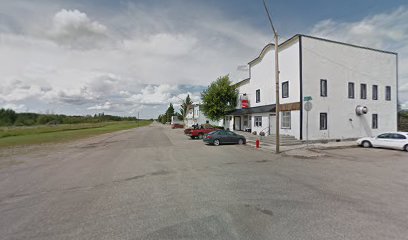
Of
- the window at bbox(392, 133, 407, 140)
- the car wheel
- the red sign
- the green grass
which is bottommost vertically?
the green grass

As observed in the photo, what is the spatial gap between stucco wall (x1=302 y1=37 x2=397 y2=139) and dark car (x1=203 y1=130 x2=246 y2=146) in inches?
230

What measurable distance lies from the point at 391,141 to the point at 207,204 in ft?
54.4

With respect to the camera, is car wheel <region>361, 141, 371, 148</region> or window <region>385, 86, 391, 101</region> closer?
car wheel <region>361, 141, 371, 148</region>

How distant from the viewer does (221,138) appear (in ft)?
59.5

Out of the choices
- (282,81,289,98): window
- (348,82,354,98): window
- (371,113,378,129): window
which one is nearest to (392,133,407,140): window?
(348,82,354,98): window

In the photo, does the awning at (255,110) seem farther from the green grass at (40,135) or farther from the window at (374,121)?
the green grass at (40,135)

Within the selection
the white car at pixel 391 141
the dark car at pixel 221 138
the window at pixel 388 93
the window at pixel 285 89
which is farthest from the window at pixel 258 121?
the window at pixel 388 93

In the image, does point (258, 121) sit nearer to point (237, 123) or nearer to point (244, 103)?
point (244, 103)

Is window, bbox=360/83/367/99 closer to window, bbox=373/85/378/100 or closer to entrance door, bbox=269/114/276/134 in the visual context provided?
window, bbox=373/85/378/100

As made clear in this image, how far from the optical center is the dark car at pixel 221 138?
1795 cm

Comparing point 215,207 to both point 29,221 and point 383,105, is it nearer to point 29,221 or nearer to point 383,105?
point 29,221

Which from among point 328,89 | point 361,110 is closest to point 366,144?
point 361,110

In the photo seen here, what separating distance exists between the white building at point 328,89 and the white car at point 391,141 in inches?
131

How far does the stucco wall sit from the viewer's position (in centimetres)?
1848
